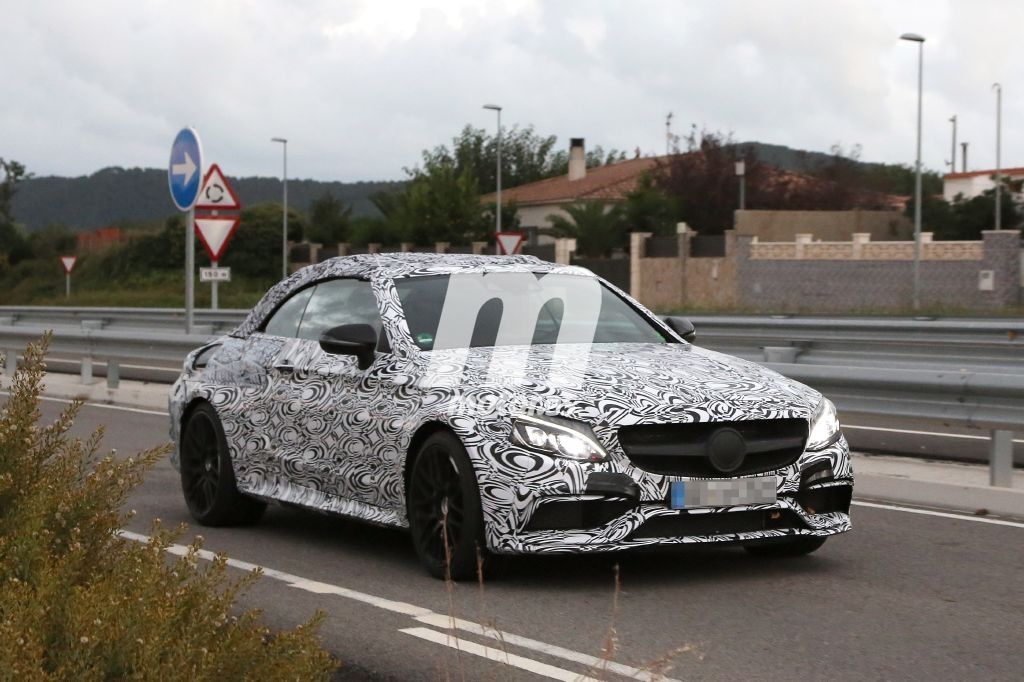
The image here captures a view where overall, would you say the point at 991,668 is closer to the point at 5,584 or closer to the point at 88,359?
the point at 5,584

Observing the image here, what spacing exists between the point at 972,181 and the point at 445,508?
7460 cm

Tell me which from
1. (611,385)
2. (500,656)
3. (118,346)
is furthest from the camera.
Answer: (118,346)

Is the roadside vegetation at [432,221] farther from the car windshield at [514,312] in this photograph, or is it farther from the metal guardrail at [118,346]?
the car windshield at [514,312]

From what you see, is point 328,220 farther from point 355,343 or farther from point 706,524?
point 706,524

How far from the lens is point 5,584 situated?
3.89 meters

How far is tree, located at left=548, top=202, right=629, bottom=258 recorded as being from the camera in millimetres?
65500

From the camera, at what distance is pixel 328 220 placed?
261 ft

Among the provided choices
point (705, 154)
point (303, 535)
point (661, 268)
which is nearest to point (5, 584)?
point (303, 535)

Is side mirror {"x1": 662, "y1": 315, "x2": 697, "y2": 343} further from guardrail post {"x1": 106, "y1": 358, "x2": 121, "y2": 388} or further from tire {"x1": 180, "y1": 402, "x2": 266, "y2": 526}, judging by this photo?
Result: guardrail post {"x1": 106, "y1": 358, "x2": 121, "y2": 388}

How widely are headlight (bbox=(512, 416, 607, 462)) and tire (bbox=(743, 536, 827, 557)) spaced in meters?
1.30

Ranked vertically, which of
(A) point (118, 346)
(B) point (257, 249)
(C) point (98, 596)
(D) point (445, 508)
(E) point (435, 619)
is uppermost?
(B) point (257, 249)

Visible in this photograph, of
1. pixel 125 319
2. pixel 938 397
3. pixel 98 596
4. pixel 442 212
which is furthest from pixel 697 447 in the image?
pixel 442 212

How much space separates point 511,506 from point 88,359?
14.1m

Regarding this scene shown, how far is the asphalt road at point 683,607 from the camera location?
5.75 m
